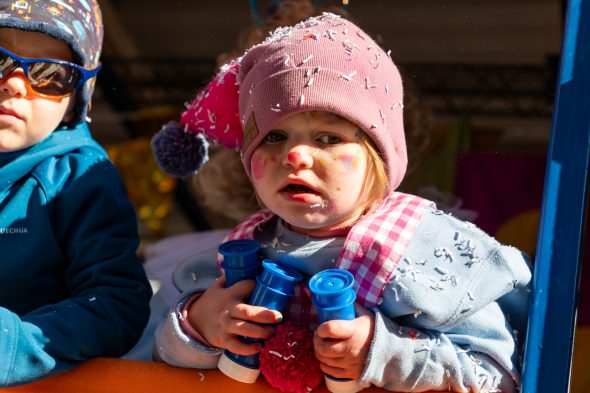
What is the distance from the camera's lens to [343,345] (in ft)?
2.58

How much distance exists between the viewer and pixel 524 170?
55.9 inches

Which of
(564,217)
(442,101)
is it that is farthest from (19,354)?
(442,101)

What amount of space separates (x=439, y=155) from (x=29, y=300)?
804 millimetres

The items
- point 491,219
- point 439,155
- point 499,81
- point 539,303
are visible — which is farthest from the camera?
point 499,81

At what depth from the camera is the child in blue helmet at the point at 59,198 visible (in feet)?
3.27

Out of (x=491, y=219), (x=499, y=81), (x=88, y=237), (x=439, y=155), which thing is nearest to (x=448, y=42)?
(x=499, y=81)

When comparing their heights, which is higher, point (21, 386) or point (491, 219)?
point (491, 219)

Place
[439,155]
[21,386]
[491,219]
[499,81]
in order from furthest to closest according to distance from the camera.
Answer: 1. [499,81]
2. [439,155]
3. [491,219]
4. [21,386]

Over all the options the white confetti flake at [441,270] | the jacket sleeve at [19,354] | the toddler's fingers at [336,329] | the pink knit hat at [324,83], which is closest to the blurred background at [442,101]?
the pink knit hat at [324,83]

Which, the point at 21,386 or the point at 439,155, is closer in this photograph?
the point at 21,386

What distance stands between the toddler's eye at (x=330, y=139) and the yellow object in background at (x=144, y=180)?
3.72ft

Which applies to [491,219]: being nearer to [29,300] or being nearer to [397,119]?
[397,119]

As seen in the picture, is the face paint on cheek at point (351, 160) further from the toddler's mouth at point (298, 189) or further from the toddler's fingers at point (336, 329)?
the toddler's fingers at point (336, 329)

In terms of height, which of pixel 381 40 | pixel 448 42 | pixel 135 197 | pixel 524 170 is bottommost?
pixel 135 197
